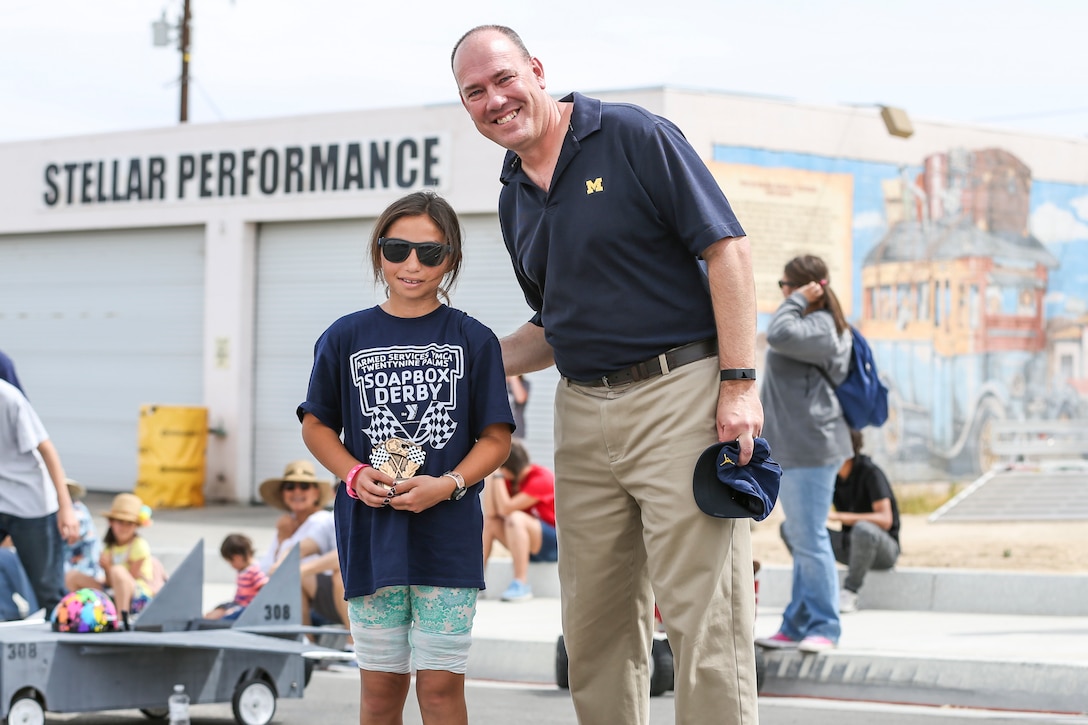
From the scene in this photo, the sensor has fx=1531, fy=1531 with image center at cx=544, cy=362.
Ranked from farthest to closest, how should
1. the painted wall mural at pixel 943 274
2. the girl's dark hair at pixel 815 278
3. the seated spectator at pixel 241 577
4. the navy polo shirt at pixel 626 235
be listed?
the painted wall mural at pixel 943 274
the seated spectator at pixel 241 577
the girl's dark hair at pixel 815 278
the navy polo shirt at pixel 626 235

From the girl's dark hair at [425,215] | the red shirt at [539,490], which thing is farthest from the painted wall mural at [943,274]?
the girl's dark hair at [425,215]

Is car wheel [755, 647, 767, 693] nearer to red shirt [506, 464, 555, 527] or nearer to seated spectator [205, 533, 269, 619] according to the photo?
seated spectator [205, 533, 269, 619]

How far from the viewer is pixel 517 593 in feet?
31.7

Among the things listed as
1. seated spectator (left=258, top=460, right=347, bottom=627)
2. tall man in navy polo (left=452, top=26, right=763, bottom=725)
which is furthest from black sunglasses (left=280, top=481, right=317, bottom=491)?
tall man in navy polo (left=452, top=26, right=763, bottom=725)

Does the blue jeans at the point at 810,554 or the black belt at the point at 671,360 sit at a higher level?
the black belt at the point at 671,360

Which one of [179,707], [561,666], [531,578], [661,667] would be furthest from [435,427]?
[531,578]

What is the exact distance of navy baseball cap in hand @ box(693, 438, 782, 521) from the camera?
3490mm

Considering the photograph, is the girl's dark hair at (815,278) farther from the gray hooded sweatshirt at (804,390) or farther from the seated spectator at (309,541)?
the seated spectator at (309,541)

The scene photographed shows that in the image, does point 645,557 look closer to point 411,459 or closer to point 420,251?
point 411,459

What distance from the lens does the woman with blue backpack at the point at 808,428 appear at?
6.90 metres

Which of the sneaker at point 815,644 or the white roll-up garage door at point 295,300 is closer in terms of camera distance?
the sneaker at point 815,644

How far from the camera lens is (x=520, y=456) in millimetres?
9914

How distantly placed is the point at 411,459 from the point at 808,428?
342cm

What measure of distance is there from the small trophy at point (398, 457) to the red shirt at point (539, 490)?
237 inches
